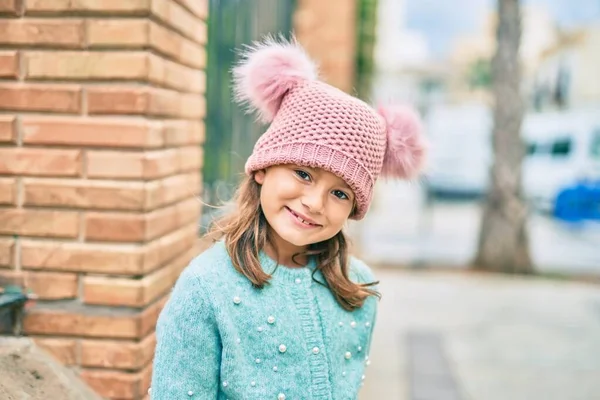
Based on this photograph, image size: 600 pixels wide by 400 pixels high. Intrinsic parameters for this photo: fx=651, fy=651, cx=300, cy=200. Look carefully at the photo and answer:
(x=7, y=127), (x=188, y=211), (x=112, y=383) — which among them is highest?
(x=7, y=127)

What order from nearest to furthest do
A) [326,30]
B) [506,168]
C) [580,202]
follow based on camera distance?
[326,30] → [506,168] → [580,202]

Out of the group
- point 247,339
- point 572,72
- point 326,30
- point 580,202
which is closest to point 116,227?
point 247,339

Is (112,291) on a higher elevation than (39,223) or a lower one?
lower

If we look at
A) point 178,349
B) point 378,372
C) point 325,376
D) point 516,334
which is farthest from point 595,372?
point 178,349

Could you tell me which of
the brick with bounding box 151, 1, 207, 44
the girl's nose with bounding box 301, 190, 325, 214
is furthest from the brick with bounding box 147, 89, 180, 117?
the girl's nose with bounding box 301, 190, 325, 214

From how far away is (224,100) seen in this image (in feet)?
14.4

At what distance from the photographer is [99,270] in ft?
6.70

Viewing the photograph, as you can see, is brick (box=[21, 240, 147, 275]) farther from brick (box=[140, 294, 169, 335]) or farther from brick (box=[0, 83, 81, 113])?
brick (box=[0, 83, 81, 113])

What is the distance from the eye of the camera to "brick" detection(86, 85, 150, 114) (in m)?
2.00

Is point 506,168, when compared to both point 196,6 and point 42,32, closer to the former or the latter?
point 196,6

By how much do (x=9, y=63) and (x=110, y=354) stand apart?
3.12 ft

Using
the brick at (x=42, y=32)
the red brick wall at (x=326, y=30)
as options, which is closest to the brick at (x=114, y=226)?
the brick at (x=42, y=32)

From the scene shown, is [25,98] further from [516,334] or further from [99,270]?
[516,334]

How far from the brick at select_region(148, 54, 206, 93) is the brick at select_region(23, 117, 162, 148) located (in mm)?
173
